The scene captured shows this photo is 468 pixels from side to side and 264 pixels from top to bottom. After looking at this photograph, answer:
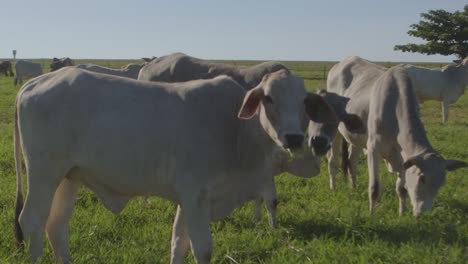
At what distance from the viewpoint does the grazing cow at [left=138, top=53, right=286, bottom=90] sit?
6504mm

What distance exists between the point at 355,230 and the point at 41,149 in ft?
9.97

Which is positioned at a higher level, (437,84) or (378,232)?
(437,84)

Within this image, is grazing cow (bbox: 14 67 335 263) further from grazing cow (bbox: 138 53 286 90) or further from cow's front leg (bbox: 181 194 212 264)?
grazing cow (bbox: 138 53 286 90)

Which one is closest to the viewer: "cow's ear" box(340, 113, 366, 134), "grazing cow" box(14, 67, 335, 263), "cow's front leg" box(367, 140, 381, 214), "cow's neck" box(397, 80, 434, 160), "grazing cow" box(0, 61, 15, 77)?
"grazing cow" box(14, 67, 335, 263)

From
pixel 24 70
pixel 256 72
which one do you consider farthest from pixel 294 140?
pixel 24 70

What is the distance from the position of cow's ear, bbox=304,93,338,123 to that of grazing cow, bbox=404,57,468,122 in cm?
1363

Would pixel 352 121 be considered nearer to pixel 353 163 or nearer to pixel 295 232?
pixel 295 232

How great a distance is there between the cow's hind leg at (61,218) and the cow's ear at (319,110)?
6.84 ft

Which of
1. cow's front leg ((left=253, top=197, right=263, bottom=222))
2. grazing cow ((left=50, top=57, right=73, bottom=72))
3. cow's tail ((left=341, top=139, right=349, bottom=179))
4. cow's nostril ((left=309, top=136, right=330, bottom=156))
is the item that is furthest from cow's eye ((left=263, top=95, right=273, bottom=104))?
grazing cow ((left=50, top=57, right=73, bottom=72))

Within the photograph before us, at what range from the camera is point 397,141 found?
21.3ft

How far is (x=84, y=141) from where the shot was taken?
13.5ft

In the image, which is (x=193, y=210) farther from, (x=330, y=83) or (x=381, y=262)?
(x=330, y=83)

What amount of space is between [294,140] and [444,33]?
26.9m

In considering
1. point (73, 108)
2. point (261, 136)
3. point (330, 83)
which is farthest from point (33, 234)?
point (330, 83)
